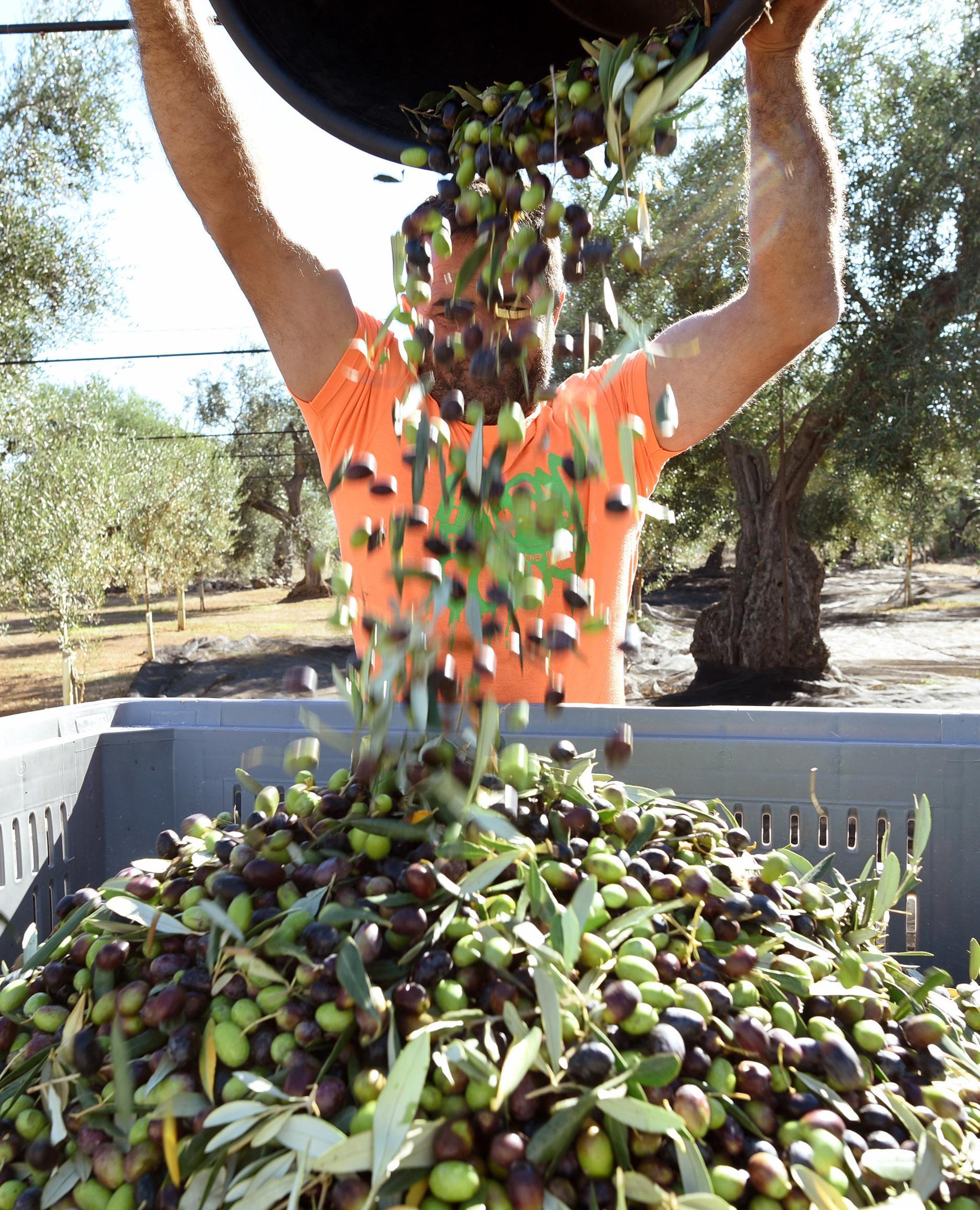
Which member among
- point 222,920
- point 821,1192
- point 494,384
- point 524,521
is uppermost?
point 494,384

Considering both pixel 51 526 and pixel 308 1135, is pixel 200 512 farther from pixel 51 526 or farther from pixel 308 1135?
pixel 308 1135

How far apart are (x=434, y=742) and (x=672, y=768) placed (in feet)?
2.18

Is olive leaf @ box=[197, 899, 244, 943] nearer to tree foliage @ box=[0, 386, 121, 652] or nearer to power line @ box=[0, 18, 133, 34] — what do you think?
power line @ box=[0, 18, 133, 34]

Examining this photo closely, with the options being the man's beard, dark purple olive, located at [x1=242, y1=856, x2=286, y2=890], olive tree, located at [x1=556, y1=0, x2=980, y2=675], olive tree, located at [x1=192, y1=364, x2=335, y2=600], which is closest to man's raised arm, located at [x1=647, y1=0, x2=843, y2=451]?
the man's beard

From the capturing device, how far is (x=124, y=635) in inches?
1060

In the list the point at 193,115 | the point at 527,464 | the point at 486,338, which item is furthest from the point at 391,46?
the point at 527,464

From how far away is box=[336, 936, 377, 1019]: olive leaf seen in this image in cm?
96

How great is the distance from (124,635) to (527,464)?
2716cm

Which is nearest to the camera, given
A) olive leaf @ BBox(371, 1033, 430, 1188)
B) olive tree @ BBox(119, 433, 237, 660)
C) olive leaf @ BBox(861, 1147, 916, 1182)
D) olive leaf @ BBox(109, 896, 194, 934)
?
olive leaf @ BBox(371, 1033, 430, 1188)

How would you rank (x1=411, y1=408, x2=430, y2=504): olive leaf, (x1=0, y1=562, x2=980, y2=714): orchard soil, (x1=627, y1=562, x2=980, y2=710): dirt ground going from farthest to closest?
1. (x1=0, y1=562, x2=980, y2=714): orchard soil
2. (x1=627, y1=562, x2=980, y2=710): dirt ground
3. (x1=411, y1=408, x2=430, y2=504): olive leaf

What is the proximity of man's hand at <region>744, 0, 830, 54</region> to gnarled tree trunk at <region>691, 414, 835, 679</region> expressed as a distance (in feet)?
36.6

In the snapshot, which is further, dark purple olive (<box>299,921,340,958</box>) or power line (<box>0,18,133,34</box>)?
power line (<box>0,18,133,34</box>)

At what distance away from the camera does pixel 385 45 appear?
1.86m

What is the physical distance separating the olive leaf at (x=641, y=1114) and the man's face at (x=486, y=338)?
986 millimetres
